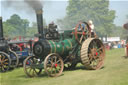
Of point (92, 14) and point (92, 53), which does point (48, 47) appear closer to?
point (92, 53)

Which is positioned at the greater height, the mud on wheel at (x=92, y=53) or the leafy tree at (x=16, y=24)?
the leafy tree at (x=16, y=24)

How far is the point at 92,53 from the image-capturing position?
30.5 ft

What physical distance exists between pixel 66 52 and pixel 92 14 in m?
53.0

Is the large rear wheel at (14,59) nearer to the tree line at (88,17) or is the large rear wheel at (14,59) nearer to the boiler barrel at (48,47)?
the boiler barrel at (48,47)

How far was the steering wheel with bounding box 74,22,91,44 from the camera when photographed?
948 centimetres

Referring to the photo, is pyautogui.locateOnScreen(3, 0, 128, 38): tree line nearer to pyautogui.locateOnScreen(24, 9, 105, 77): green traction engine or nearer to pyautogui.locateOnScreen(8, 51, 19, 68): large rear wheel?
pyautogui.locateOnScreen(8, 51, 19, 68): large rear wheel

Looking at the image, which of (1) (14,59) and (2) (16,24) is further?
(2) (16,24)

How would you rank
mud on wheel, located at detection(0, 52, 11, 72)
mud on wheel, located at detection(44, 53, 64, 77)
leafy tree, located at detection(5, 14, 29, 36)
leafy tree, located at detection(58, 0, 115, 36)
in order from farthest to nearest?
leafy tree, located at detection(5, 14, 29, 36), leafy tree, located at detection(58, 0, 115, 36), mud on wheel, located at detection(0, 52, 11, 72), mud on wheel, located at detection(44, 53, 64, 77)

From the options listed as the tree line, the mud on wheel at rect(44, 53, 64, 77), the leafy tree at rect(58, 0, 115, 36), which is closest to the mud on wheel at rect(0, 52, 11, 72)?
the mud on wheel at rect(44, 53, 64, 77)

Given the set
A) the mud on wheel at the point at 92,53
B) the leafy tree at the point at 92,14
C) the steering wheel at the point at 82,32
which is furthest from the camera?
the leafy tree at the point at 92,14

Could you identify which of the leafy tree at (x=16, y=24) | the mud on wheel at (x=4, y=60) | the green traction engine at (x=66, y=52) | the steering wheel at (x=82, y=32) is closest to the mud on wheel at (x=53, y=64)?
the green traction engine at (x=66, y=52)

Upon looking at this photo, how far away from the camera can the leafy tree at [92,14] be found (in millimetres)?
60562

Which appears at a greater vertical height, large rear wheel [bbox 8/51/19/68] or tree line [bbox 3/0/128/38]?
tree line [bbox 3/0/128/38]

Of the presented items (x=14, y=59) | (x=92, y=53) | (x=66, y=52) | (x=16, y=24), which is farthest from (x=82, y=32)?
(x=16, y=24)
